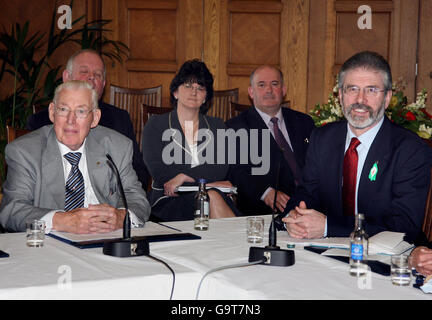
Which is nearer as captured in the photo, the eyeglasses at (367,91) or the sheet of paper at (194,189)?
the eyeglasses at (367,91)

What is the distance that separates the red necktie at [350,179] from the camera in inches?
95.7

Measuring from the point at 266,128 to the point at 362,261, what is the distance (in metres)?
2.35

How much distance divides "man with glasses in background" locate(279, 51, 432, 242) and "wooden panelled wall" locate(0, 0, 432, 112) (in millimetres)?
4134

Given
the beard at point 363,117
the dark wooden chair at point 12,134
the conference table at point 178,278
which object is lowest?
the conference table at point 178,278

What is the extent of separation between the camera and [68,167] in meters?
2.56

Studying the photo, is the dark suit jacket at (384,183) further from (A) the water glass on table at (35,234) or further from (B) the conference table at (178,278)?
(A) the water glass on table at (35,234)

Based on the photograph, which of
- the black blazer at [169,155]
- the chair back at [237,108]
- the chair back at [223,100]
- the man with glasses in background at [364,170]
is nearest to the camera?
the man with glasses in background at [364,170]

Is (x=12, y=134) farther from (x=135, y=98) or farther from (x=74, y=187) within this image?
(x=135, y=98)

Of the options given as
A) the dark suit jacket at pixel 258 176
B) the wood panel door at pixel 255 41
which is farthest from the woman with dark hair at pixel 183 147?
the wood panel door at pixel 255 41

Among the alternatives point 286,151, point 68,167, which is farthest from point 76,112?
point 286,151

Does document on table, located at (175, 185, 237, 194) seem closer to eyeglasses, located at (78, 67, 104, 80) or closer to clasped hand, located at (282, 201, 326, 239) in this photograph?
eyeglasses, located at (78, 67, 104, 80)

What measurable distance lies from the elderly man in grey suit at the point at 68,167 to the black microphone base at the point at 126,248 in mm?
434

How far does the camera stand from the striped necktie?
2525mm

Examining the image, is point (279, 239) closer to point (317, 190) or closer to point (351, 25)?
point (317, 190)
